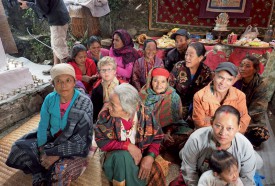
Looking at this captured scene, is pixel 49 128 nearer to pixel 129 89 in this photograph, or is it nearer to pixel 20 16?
pixel 129 89

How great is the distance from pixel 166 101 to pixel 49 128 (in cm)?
139

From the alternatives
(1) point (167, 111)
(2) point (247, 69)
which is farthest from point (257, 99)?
(1) point (167, 111)

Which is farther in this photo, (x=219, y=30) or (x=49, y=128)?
(x=219, y=30)

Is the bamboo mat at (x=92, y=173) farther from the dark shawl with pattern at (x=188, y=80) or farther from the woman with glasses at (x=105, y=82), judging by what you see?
the dark shawl with pattern at (x=188, y=80)

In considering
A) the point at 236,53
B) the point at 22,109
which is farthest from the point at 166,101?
the point at 236,53

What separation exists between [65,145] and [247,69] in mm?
2437

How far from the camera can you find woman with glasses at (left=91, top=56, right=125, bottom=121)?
2990mm

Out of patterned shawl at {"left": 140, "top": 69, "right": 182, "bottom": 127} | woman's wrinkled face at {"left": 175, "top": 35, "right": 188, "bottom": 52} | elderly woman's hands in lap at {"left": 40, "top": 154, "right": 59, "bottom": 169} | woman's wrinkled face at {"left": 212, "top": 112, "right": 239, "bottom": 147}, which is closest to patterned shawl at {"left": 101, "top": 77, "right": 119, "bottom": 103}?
patterned shawl at {"left": 140, "top": 69, "right": 182, "bottom": 127}

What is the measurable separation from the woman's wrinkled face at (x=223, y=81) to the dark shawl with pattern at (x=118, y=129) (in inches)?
34.4

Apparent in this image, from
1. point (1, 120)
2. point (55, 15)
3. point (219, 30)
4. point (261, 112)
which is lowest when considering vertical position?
point (1, 120)

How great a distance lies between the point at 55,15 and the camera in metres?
4.08

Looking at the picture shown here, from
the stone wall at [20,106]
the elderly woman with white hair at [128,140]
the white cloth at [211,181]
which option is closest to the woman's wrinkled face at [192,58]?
the elderly woman with white hair at [128,140]

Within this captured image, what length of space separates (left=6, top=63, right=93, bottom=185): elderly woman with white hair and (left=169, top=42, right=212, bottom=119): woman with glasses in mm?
1529

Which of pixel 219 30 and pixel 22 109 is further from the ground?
pixel 219 30
